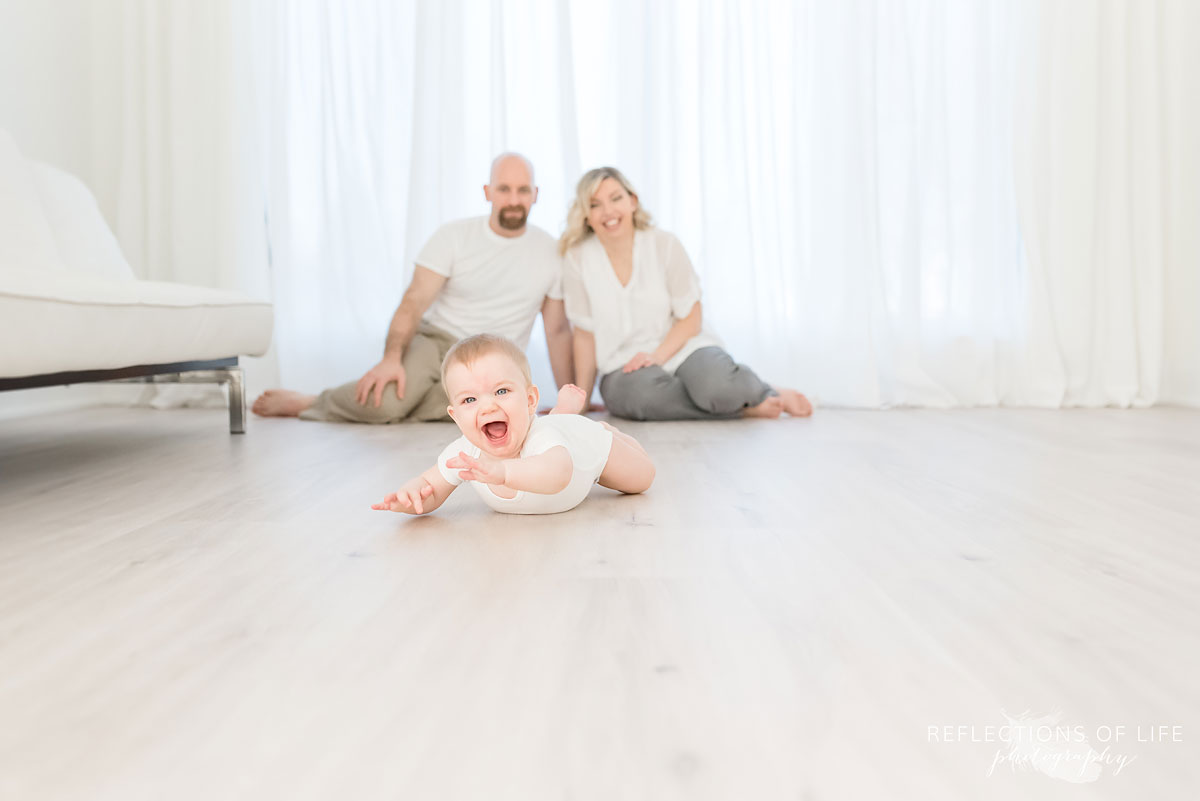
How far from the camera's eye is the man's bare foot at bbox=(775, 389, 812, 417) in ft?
10.1

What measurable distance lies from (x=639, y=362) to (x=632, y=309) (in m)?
0.24

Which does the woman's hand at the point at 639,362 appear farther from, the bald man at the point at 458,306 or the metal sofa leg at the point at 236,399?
the metal sofa leg at the point at 236,399

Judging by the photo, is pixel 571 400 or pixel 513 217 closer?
pixel 571 400

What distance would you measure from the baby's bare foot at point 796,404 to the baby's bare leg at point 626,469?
1467 millimetres

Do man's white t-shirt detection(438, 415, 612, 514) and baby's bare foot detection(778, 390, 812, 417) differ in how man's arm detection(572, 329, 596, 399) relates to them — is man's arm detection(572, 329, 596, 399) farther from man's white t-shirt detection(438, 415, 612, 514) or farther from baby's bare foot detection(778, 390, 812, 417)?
man's white t-shirt detection(438, 415, 612, 514)

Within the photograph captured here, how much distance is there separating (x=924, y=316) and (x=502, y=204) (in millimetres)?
1616

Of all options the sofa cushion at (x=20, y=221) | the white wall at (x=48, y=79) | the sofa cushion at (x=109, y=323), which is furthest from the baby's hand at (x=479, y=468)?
the white wall at (x=48, y=79)

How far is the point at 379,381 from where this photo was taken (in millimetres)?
2926

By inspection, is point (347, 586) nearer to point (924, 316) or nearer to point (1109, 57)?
point (924, 316)

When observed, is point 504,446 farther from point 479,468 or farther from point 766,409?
point 766,409

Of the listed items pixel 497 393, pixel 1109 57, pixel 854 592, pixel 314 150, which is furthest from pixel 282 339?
pixel 1109 57

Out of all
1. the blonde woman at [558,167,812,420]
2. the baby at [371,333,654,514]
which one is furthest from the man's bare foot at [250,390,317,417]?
the baby at [371,333,654,514]

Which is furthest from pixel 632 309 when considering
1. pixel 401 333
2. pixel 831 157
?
pixel 831 157

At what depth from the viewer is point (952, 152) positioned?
3469 mm
